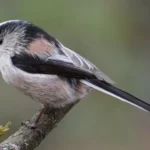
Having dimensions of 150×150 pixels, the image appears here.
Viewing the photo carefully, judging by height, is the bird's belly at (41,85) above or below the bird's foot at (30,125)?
above

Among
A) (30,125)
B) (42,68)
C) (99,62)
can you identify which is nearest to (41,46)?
(42,68)

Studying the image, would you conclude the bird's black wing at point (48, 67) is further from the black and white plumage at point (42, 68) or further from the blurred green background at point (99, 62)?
the blurred green background at point (99, 62)

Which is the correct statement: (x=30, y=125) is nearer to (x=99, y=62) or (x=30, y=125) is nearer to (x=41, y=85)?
(x=41, y=85)

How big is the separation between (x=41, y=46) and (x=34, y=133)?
0.33 metres

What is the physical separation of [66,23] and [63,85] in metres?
2.09

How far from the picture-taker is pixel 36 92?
81.2 inches

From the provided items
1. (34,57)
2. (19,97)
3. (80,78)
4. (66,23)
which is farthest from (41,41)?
(66,23)

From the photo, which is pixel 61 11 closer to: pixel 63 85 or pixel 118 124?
pixel 118 124

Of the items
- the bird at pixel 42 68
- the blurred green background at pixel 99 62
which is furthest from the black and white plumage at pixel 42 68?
the blurred green background at pixel 99 62

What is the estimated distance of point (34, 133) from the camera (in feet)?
6.59

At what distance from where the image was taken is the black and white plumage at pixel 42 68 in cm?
202

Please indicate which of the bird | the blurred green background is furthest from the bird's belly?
the blurred green background

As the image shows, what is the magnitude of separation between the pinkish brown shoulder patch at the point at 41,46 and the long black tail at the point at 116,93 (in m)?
0.19

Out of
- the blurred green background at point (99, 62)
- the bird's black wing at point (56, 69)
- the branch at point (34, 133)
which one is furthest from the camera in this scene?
the blurred green background at point (99, 62)
